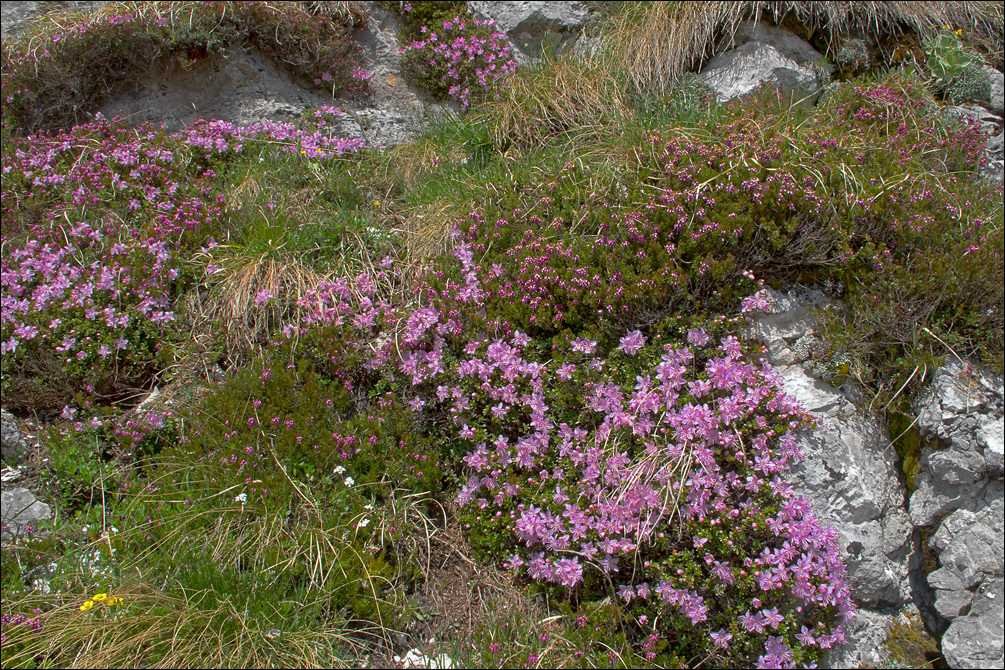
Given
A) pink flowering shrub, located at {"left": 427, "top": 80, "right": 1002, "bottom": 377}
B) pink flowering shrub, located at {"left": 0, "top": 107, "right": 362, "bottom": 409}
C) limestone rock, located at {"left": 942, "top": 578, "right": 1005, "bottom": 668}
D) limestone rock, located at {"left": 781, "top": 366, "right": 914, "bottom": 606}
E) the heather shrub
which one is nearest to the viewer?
limestone rock, located at {"left": 942, "top": 578, "right": 1005, "bottom": 668}

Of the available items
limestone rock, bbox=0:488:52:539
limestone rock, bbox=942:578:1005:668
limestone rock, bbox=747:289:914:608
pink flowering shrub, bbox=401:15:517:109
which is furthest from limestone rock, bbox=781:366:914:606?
pink flowering shrub, bbox=401:15:517:109

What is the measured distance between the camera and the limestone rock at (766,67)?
5.69 meters

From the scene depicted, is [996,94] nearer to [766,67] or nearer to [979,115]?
[979,115]

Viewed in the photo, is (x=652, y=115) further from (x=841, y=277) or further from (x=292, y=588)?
(x=292, y=588)

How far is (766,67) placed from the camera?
569cm

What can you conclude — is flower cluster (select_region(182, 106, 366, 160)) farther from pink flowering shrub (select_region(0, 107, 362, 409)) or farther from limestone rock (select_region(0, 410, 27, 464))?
limestone rock (select_region(0, 410, 27, 464))

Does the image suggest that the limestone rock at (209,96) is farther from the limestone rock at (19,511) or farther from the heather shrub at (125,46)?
the limestone rock at (19,511)

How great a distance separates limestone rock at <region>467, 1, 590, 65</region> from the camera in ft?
21.8

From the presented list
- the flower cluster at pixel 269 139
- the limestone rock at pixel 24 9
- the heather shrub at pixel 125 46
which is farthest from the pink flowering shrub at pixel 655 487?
the limestone rock at pixel 24 9

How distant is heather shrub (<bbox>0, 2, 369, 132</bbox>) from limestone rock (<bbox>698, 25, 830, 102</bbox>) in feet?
12.4

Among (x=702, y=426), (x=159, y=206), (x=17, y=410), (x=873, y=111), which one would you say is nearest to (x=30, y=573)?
(x=17, y=410)

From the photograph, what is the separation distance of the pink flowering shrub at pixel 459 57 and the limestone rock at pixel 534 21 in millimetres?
201

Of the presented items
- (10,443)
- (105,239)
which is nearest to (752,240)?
(105,239)

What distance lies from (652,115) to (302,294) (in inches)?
131
